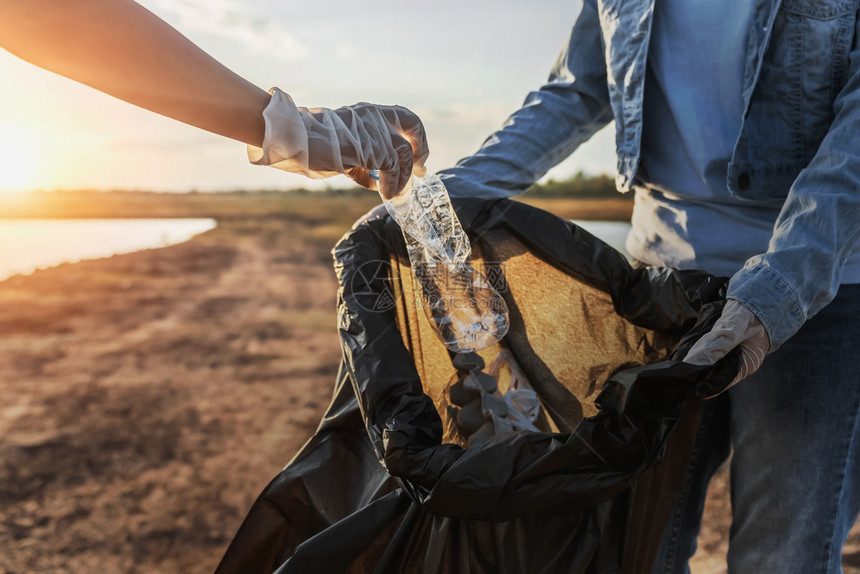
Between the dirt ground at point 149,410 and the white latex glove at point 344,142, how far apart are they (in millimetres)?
442

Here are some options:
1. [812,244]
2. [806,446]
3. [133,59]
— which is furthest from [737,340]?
[133,59]

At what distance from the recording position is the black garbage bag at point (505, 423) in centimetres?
78

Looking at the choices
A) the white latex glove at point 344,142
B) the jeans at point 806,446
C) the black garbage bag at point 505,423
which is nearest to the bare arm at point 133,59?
the white latex glove at point 344,142

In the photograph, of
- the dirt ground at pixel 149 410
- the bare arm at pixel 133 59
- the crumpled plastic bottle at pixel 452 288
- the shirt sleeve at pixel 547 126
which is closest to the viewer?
the bare arm at pixel 133 59

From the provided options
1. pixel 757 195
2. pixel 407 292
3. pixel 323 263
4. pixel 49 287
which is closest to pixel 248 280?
pixel 323 263

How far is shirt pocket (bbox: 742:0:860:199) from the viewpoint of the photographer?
0.93m

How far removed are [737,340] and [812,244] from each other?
0.18 meters

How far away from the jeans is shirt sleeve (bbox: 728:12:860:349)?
175 millimetres

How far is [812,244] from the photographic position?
2.76ft

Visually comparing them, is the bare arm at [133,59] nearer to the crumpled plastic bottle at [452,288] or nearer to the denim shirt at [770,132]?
the crumpled plastic bottle at [452,288]

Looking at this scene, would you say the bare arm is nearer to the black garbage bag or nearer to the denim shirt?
the black garbage bag

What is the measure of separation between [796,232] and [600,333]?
40 centimetres

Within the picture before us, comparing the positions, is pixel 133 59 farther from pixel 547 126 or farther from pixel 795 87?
pixel 795 87

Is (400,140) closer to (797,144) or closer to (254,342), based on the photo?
(797,144)
